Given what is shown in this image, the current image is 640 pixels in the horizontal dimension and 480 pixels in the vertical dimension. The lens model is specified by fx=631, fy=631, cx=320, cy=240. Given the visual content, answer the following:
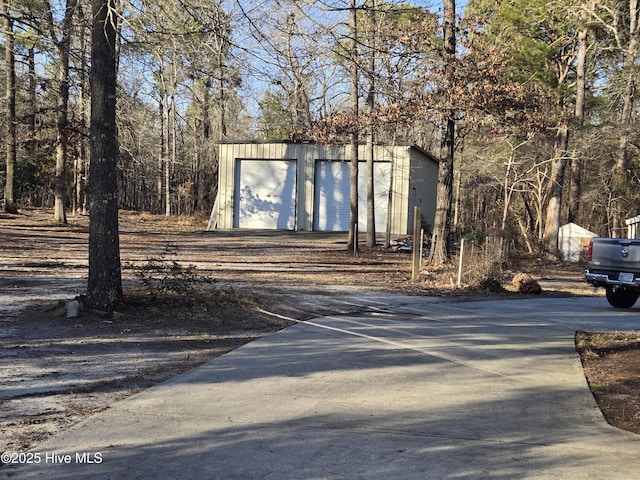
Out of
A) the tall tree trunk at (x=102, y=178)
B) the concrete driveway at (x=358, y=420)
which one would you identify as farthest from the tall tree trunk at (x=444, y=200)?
the tall tree trunk at (x=102, y=178)

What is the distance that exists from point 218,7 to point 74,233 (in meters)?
18.1

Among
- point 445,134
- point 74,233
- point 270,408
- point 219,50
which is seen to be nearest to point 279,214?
point 74,233

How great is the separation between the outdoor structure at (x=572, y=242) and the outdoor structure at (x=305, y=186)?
7.85 metres

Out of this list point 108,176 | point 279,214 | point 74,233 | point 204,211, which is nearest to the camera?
point 108,176

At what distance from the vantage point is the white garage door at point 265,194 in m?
32.8

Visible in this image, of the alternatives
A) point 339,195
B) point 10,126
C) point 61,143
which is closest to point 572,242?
point 339,195

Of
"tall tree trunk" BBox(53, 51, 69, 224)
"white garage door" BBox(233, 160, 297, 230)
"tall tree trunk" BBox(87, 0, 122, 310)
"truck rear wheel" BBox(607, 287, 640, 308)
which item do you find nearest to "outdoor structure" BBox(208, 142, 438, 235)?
"white garage door" BBox(233, 160, 297, 230)

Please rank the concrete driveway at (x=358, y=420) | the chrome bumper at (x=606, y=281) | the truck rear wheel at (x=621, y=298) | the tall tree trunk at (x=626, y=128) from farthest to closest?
the tall tree trunk at (x=626, y=128) → the truck rear wheel at (x=621, y=298) → the chrome bumper at (x=606, y=281) → the concrete driveway at (x=358, y=420)

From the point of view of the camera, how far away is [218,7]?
356 inches

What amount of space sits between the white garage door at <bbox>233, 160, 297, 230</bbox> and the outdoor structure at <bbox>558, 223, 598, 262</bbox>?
43.8 feet

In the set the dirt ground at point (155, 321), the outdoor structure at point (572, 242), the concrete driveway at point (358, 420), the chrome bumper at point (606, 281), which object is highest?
the outdoor structure at point (572, 242)

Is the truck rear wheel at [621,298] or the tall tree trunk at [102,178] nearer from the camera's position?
the tall tree trunk at [102,178]

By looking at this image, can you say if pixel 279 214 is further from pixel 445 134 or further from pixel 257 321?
pixel 257 321

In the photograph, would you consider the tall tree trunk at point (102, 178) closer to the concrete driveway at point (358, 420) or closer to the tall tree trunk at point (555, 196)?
the concrete driveway at point (358, 420)
